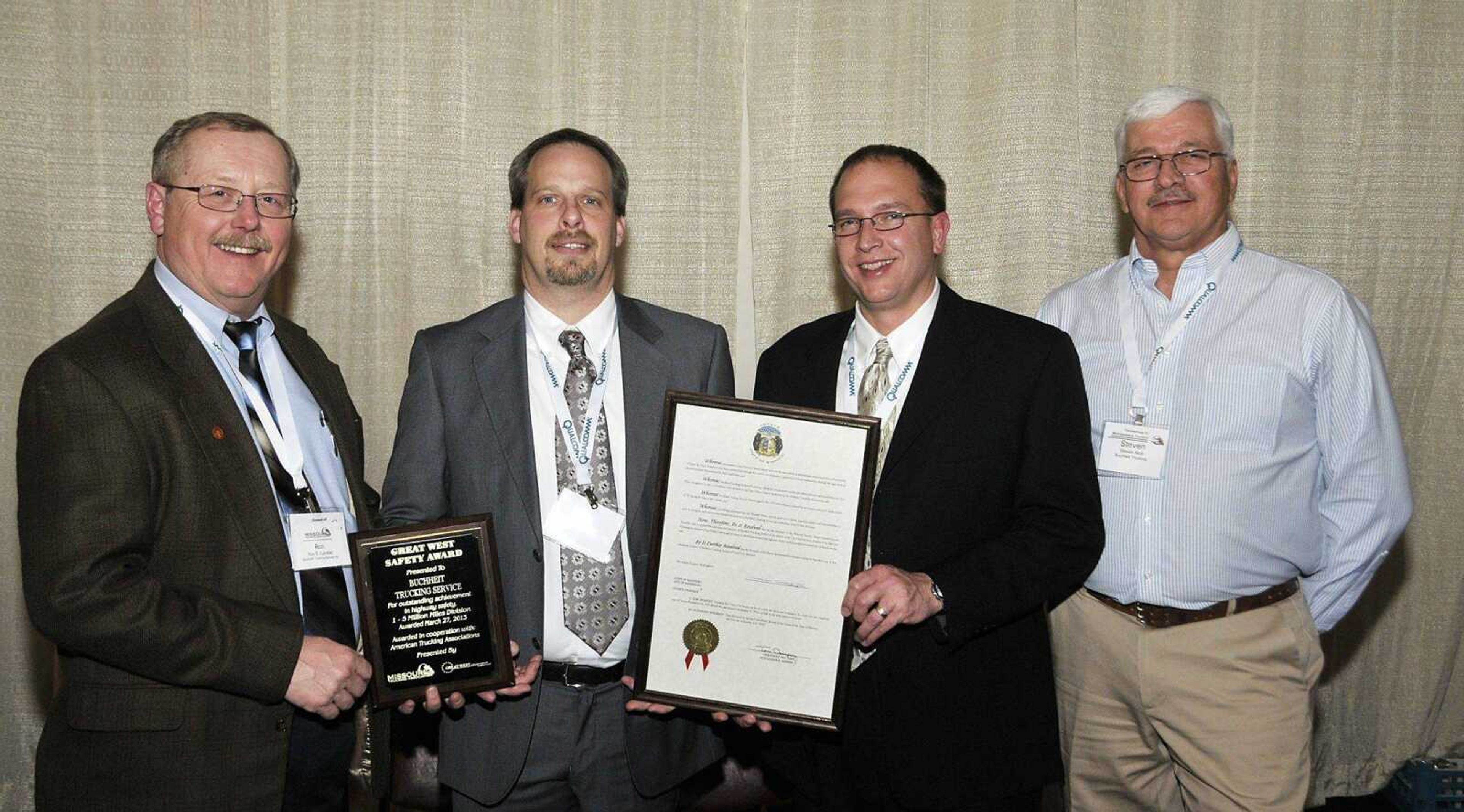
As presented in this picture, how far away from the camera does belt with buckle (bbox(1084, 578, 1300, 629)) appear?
2795 mm

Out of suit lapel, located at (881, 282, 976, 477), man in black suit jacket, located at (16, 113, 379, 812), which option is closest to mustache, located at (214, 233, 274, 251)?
man in black suit jacket, located at (16, 113, 379, 812)

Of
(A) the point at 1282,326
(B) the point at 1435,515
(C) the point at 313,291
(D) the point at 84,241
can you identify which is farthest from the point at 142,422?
(B) the point at 1435,515

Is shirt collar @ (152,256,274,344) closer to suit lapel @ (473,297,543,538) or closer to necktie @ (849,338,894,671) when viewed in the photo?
suit lapel @ (473,297,543,538)

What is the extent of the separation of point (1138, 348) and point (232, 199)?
2.39m

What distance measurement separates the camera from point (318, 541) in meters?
2.46

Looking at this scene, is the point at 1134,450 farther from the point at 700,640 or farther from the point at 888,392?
the point at 700,640

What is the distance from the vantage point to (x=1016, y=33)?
427 centimetres

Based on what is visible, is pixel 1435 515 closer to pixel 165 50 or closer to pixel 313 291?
pixel 313 291

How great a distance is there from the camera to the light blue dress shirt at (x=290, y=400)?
250cm

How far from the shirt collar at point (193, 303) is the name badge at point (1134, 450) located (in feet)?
7.46

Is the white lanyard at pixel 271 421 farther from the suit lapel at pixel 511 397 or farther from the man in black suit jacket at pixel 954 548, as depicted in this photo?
the man in black suit jacket at pixel 954 548

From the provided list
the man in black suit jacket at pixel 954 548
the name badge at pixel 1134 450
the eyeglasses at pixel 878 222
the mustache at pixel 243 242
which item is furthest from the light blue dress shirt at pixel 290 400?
the name badge at pixel 1134 450

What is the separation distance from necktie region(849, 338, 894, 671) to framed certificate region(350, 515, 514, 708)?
2.78ft

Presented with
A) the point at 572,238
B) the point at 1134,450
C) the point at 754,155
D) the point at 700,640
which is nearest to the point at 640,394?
the point at 572,238
